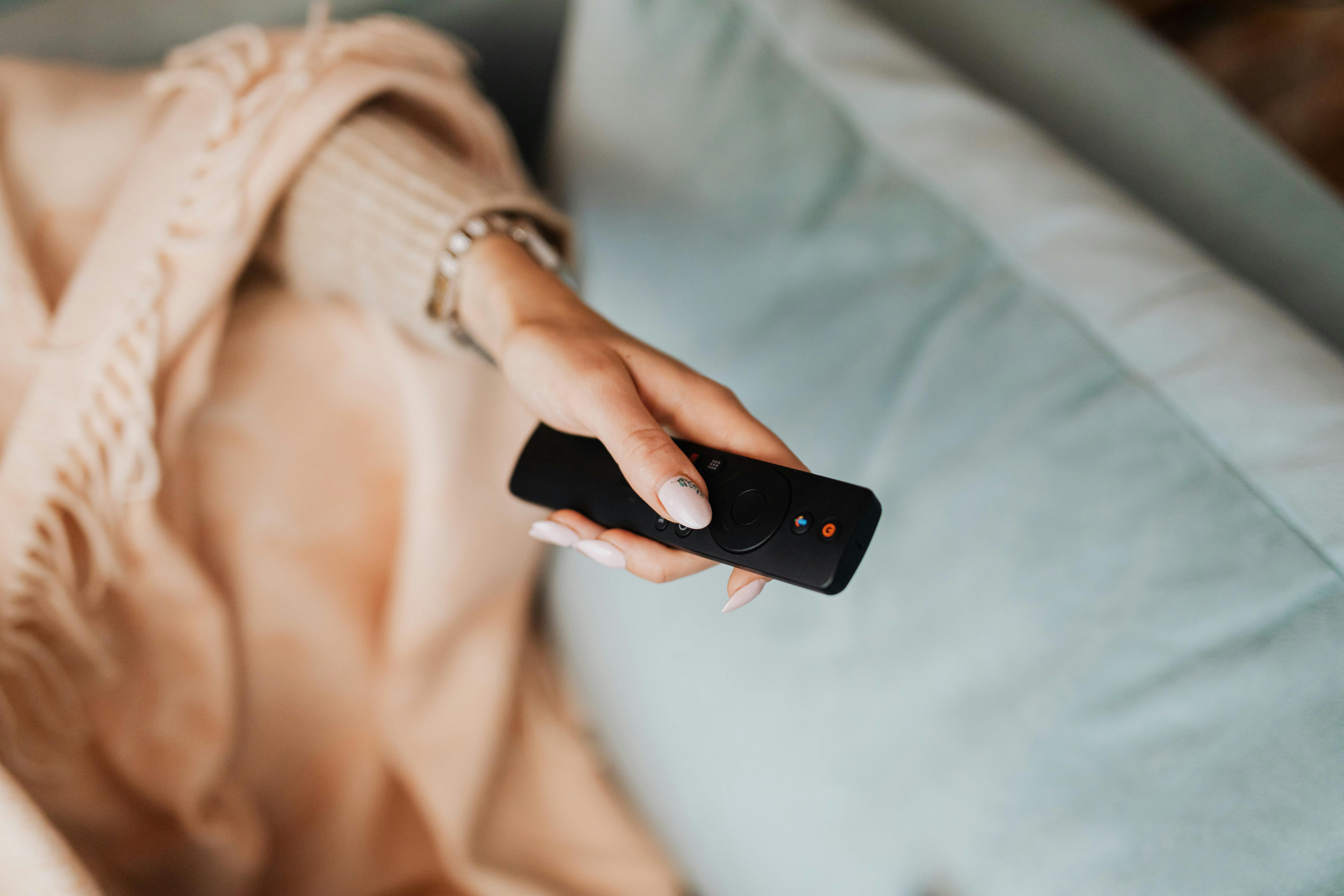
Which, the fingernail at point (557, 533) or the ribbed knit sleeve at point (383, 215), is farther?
the ribbed knit sleeve at point (383, 215)

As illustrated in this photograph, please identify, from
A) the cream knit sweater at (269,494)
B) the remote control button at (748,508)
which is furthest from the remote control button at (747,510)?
the cream knit sweater at (269,494)

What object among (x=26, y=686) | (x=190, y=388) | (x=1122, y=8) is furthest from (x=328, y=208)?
(x=1122, y=8)

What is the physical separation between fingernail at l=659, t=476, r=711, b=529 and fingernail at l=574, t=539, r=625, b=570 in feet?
0.13

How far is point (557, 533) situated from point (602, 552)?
0.02 m

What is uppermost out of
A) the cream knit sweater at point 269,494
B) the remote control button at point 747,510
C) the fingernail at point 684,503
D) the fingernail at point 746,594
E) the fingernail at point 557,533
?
the remote control button at point 747,510

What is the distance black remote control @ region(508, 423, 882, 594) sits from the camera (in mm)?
255

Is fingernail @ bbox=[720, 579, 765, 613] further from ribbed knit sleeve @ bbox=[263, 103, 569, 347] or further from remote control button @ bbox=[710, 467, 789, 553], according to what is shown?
ribbed knit sleeve @ bbox=[263, 103, 569, 347]

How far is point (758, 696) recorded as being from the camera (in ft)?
1.29

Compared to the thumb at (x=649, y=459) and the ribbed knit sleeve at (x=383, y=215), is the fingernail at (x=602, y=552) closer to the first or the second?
the thumb at (x=649, y=459)

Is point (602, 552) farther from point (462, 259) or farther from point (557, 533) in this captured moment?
point (462, 259)

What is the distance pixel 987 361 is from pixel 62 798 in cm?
51

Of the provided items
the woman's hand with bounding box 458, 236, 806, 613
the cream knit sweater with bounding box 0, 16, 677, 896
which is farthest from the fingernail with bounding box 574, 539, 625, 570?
the cream knit sweater with bounding box 0, 16, 677, 896

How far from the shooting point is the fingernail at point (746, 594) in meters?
0.28

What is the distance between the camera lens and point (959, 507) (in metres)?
0.34
